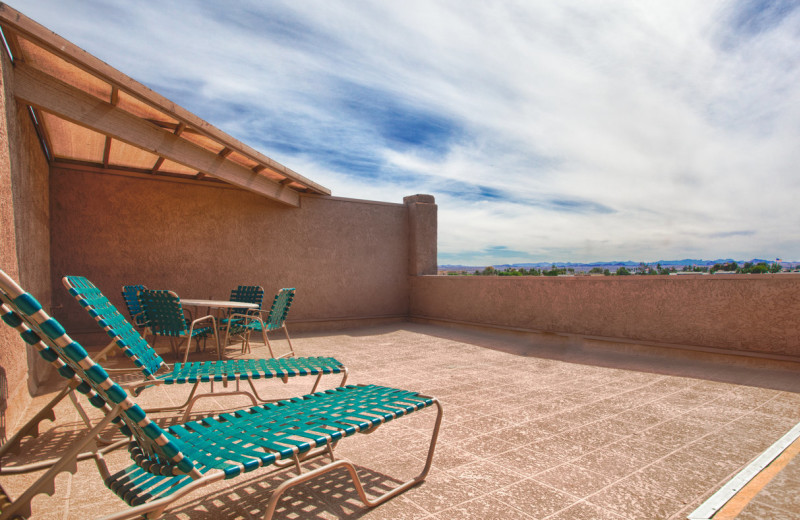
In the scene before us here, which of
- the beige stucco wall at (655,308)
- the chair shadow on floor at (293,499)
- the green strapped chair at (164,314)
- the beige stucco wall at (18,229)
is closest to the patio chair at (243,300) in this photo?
the green strapped chair at (164,314)

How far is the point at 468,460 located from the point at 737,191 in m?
20.8

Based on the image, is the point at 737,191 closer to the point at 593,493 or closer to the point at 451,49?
the point at 451,49

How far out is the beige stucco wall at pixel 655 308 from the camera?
489 centimetres

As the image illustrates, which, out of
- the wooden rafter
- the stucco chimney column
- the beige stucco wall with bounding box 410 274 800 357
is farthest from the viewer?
the stucco chimney column

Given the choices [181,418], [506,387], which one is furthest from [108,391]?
[506,387]

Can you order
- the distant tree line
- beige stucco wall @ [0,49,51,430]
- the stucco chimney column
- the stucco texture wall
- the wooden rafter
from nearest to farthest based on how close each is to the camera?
→ beige stucco wall @ [0,49,51,430] → the wooden rafter → the distant tree line → the stucco texture wall → the stucco chimney column

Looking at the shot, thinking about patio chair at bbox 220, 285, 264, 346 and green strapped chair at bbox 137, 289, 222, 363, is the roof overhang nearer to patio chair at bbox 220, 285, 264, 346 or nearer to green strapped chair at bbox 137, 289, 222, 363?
patio chair at bbox 220, 285, 264, 346

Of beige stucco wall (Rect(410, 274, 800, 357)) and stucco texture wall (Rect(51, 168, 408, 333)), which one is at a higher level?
stucco texture wall (Rect(51, 168, 408, 333))

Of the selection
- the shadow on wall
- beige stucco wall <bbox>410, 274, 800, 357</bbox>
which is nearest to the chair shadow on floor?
the shadow on wall

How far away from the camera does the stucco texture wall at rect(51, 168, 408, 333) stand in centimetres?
657

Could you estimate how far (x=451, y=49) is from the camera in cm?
852

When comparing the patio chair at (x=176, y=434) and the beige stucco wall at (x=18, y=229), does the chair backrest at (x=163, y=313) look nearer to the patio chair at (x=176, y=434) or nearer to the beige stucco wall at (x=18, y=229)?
the beige stucco wall at (x=18, y=229)

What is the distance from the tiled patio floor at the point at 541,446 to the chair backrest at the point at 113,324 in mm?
576

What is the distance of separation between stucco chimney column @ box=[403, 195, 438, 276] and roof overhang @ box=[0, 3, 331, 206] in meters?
2.98
